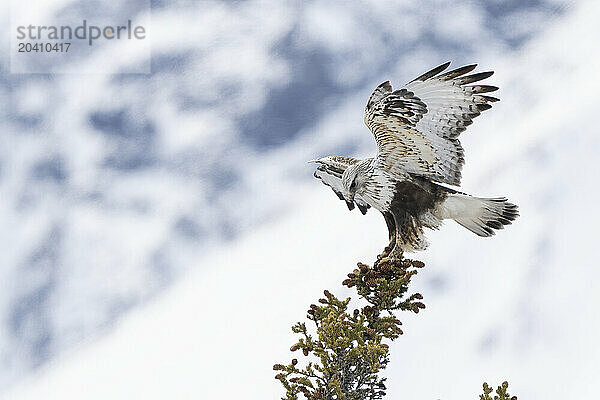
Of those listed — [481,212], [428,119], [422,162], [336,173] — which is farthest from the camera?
[336,173]

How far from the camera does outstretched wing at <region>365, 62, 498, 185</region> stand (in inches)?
367

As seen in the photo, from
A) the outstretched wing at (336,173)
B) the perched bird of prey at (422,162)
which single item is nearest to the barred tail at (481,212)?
the perched bird of prey at (422,162)

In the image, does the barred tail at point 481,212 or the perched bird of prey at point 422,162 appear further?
the barred tail at point 481,212

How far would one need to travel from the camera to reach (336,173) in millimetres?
11766

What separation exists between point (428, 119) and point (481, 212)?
1.92 metres

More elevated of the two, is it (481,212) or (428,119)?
(428,119)

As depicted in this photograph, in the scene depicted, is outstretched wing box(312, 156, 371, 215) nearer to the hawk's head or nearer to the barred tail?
the hawk's head

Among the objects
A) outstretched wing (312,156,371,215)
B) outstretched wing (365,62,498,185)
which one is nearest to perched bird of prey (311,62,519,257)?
outstretched wing (365,62,498,185)

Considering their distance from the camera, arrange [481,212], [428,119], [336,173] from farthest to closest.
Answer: [336,173]
[481,212]
[428,119]

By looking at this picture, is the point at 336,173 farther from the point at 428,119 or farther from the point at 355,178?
the point at 428,119

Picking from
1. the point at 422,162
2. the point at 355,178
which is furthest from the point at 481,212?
the point at 355,178

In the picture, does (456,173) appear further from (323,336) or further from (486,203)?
(323,336)

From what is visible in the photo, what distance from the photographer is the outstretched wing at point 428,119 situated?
9.31 m

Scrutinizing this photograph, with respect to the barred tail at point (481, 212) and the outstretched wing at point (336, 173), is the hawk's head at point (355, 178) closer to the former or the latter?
the outstretched wing at point (336, 173)
